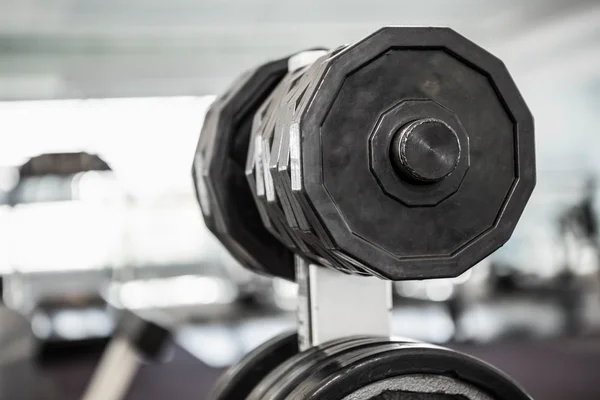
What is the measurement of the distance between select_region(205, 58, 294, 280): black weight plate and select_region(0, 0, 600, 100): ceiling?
16.9 ft

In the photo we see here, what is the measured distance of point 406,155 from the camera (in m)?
0.62

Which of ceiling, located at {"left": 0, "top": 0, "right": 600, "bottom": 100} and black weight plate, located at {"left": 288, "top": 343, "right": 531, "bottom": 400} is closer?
black weight plate, located at {"left": 288, "top": 343, "right": 531, "bottom": 400}

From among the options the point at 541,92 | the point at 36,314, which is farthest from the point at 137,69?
the point at 541,92

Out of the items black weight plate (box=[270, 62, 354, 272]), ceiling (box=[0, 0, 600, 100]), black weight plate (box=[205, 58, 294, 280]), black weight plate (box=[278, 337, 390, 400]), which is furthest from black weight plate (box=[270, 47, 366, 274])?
ceiling (box=[0, 0, 600, 100])

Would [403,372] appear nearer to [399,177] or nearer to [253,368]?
[399,177]

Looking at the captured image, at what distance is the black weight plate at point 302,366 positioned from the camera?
30.0 inches

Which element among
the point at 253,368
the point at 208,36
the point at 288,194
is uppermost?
the point at 208,36

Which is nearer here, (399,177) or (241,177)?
(399,177)

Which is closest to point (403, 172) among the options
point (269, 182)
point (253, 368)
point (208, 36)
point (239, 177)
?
point (269, 182)

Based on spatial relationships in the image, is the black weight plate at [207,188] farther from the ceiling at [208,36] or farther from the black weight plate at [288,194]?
the ceiling at [208,36]

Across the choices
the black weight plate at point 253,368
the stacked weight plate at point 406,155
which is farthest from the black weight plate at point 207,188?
the stacked weight plate at point 406,155

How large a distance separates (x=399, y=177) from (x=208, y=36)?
6464mm

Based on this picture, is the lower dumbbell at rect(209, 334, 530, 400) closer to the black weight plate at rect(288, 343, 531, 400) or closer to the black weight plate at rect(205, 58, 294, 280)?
the black weight plate at rect(288, 343, 531, 400)

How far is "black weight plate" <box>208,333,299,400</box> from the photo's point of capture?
1005 mm
